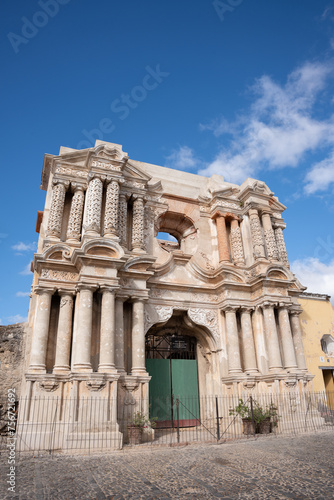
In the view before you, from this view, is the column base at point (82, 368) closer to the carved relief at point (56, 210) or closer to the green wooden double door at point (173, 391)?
the green wooden double door at point (173, 391)

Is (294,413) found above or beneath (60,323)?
beneath

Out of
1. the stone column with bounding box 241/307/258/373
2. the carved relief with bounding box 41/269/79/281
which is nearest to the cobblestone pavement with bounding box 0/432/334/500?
the stone column with bounding box 241/307/258/373

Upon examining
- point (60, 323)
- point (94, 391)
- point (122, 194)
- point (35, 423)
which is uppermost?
point (122, 194)

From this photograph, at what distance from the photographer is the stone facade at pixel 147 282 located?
11.9 metres

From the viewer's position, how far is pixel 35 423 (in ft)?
35.0

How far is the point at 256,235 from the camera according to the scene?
16.7m

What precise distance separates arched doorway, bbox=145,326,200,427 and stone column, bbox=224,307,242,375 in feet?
5.62

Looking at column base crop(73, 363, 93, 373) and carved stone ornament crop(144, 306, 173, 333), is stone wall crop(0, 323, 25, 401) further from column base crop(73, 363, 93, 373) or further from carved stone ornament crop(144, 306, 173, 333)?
carved stone ornament crop(144, 306, 173, 333)

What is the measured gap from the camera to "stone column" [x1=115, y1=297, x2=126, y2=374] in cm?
1225

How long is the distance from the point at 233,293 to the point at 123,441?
713 cm

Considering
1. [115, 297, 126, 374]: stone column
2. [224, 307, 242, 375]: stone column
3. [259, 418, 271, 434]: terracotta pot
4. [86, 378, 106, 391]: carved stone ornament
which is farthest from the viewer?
[224, 307, 242, 375]: stone column

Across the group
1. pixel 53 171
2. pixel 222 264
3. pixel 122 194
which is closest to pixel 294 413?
pixel 222 264

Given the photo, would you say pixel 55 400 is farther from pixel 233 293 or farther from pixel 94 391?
pixel 233 293

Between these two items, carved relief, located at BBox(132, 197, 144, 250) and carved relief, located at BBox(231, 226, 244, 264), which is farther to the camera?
Result: carved relief, located at BBox(231, 226, 244, 264)
